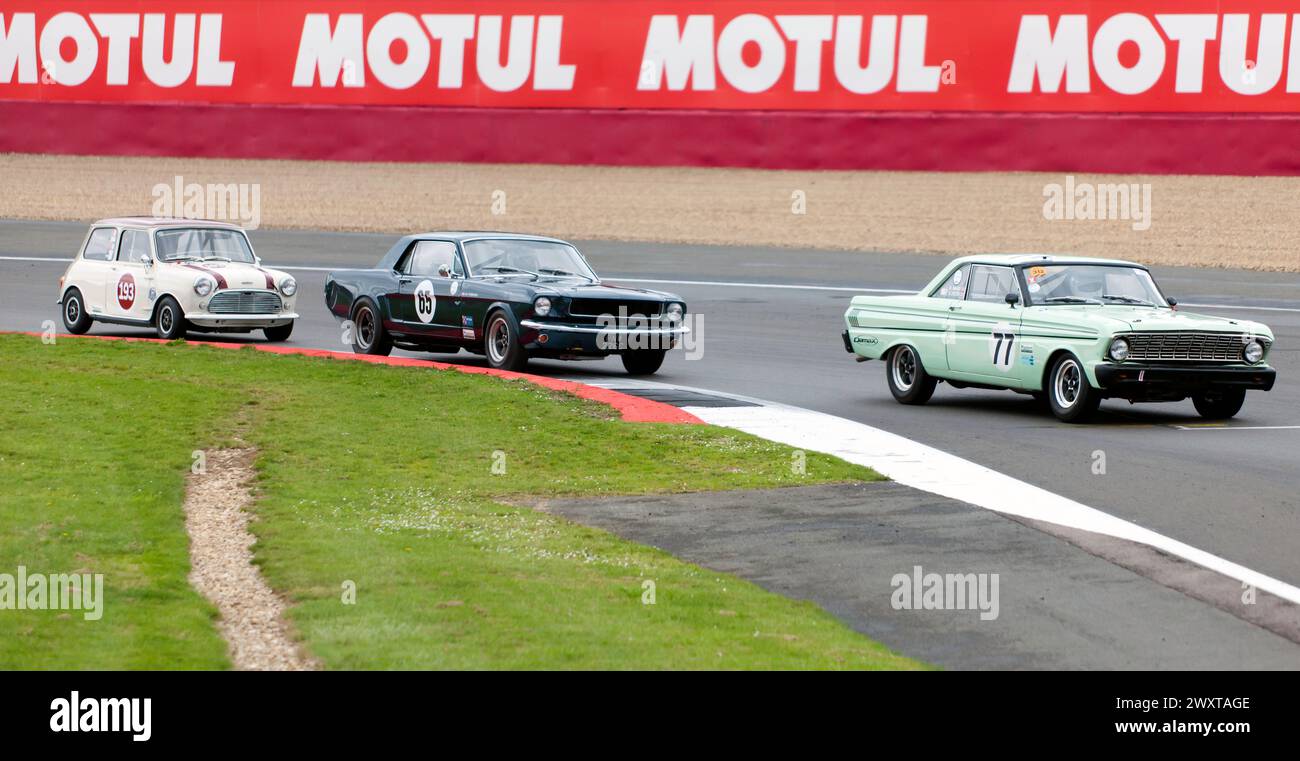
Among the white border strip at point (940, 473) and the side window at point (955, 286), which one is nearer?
the white border strip at point (940, 473)

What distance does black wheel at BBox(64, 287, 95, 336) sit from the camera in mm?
20391

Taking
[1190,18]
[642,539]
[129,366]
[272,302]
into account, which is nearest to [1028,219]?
[1190,18]

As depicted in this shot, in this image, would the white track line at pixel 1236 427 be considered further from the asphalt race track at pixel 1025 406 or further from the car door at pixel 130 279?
the car door at pixel 130 279

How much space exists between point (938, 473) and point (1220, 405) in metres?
4.37

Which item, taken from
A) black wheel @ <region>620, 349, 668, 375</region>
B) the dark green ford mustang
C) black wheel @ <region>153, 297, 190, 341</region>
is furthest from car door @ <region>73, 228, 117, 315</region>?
black wheel @ <region>620, 349, 668, 375</region>

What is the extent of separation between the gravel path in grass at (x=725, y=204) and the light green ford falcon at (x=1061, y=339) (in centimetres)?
1609

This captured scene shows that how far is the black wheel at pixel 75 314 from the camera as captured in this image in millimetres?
20391

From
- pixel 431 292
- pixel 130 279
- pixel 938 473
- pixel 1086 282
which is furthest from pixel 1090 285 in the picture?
pixel 130 279

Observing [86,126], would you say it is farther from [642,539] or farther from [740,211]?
[642,539]

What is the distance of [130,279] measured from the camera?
65.0 feet

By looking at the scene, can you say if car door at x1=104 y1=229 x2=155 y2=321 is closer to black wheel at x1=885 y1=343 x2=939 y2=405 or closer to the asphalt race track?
the asphalt race track

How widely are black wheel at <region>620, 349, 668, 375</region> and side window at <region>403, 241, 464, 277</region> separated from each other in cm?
195

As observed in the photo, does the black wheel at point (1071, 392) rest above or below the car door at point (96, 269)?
below

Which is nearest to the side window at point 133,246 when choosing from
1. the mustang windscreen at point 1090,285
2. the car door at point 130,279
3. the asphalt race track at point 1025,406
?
the car door at point 130,279
